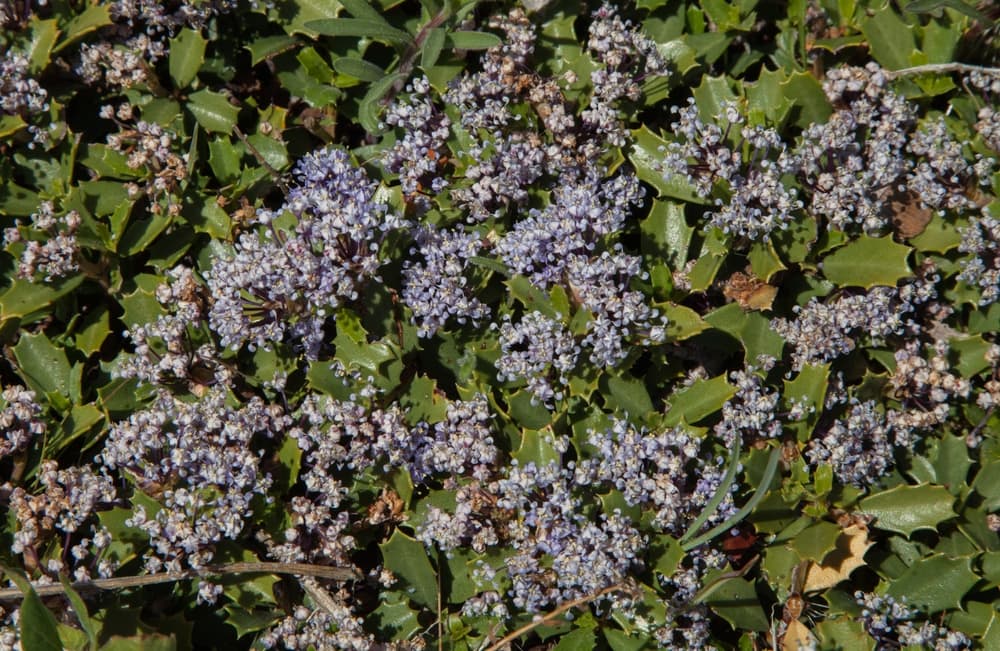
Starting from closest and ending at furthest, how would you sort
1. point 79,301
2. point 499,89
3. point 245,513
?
1. point 245,513
2. point 499,89
3. point 79,301

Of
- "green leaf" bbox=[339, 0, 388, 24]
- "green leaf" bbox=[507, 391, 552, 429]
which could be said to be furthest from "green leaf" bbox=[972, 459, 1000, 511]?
"green leaf" bbox=[339, 0, 388, 24]

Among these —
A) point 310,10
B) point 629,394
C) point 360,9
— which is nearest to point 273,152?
point 310,10

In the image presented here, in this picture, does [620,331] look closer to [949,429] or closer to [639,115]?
[639,115]

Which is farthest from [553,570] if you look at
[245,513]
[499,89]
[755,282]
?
[499,89]

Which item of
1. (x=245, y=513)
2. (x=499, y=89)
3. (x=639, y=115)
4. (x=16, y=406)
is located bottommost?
(x=245, y=513)

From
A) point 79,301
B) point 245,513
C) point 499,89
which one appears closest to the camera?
point 245,513

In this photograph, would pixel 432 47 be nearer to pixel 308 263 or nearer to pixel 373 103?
pixel 373 103

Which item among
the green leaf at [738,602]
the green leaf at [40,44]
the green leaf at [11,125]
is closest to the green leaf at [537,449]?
the green leaf at [738,602]

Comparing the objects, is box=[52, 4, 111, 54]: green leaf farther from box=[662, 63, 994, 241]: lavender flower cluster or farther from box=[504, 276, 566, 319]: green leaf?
box=[662, 63, 994, 241]: lavender flower cluster
